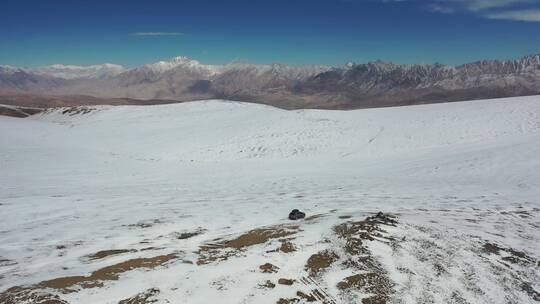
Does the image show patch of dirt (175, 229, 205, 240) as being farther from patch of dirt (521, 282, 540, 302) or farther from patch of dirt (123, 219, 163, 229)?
patch of dirt (521, 282, 540, 302)

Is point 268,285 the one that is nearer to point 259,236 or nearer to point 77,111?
point 259,236

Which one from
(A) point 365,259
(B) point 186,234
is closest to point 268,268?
(A) point 365,259

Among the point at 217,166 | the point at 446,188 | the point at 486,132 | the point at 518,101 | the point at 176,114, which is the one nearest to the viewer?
the point at 446,188

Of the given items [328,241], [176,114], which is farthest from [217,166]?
[176,114]

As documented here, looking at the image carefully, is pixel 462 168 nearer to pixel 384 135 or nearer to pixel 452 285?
pixel 384 135

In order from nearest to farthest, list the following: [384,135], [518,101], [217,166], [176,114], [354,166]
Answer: [354,166], [217,166], [384,135], [518,101], [176,114]

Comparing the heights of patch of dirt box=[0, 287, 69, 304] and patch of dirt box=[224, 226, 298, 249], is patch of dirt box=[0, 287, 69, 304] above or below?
above

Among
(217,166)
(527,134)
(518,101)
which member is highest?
(518,101)

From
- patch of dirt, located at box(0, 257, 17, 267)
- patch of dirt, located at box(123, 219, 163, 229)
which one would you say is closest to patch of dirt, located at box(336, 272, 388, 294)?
patch of dirt, located at box(123, 219, 163, 229)
